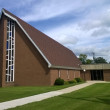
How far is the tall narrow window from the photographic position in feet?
80.5

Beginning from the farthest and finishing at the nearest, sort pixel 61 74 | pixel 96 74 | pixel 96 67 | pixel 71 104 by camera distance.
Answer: pixel 96 74 → pixel 96 67 → pixel 61 74 → pixel 71 104

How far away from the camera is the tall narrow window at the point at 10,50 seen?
2454 centimetres

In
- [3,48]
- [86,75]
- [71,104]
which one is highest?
[3,48]

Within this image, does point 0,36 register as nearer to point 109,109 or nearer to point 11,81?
point 11,81

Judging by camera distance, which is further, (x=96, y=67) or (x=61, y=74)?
(x=96, y=67)

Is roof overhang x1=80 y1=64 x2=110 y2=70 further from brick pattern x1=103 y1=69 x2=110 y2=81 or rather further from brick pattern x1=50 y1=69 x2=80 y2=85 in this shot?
brick pattern x1=50 y1=69 x2=80 y2=85

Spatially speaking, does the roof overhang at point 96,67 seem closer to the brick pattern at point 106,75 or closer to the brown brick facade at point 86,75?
the brick pattern at point 106,75

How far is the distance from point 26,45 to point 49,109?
16.7m

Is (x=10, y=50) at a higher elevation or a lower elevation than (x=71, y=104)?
higher

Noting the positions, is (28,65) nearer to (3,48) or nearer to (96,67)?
(3,48)

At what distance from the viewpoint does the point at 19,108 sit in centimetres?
925

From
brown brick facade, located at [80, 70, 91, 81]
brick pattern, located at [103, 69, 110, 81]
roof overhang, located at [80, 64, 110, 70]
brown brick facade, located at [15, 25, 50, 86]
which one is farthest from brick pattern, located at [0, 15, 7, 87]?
brick pattern, located at [103, 69, 110, 81]

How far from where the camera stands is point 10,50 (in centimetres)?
2517

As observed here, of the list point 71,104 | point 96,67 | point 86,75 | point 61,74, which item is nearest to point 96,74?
point 96,67
